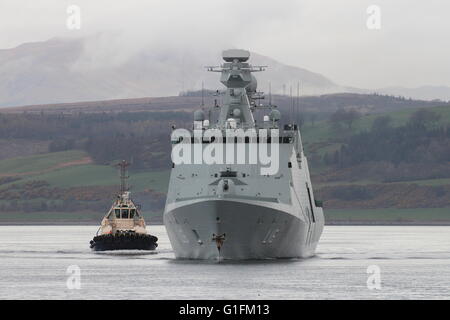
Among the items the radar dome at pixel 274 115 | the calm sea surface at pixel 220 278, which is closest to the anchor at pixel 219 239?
the calm sea surface at pixel 220 278

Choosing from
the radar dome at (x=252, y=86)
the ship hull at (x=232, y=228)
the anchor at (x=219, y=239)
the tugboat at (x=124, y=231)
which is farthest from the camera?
the tugboat at (x=124, y=231)

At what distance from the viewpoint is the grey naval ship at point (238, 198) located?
82125mm

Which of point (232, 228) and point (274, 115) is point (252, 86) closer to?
point (274, 115)

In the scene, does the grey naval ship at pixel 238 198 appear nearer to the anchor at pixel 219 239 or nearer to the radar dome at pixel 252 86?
the anchor at pixel 219 239

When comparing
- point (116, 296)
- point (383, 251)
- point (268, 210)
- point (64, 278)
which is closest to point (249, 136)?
point (268, 210)

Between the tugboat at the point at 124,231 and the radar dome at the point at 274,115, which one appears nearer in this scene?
the radar dome at the point at 274,115

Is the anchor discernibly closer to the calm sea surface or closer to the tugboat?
the calm sea surface

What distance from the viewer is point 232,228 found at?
82125 mm

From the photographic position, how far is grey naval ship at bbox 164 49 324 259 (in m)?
82.1

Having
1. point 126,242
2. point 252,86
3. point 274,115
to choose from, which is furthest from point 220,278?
point 126,242

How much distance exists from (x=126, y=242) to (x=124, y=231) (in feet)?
3.47

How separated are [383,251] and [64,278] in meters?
48.0
